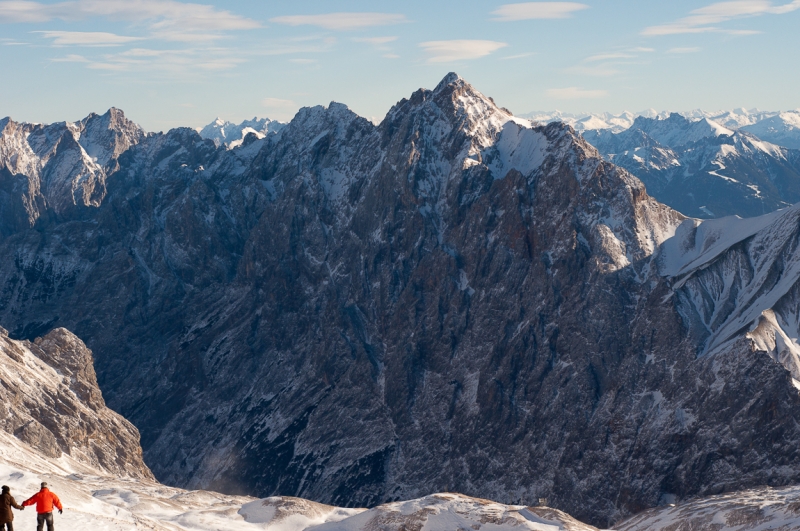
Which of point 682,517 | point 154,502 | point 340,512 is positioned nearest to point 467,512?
point 340,512

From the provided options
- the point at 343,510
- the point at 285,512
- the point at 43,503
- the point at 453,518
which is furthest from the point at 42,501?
the point at 343,510

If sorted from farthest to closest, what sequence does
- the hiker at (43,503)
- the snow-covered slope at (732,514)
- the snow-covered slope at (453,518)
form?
the snow-covered slope at (453,518)
the snow-covered slope at (732,514)
the hiker at (43,503)

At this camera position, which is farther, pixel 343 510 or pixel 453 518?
pixel 343 510

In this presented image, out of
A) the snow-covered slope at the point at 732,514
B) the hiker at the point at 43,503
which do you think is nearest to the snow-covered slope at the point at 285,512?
the snow-covered slope at the point at 732,514

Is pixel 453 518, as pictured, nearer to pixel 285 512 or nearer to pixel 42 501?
pixel 285 512

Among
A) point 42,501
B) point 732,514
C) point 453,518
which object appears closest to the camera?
point 42,501

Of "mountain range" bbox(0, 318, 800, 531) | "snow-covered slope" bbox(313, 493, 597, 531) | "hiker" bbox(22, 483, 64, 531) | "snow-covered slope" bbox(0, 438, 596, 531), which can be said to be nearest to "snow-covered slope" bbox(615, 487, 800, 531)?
"mountain range" bbox(0, 318, 800, 531)

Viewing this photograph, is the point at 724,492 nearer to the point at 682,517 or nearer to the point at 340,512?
the point at 682,517

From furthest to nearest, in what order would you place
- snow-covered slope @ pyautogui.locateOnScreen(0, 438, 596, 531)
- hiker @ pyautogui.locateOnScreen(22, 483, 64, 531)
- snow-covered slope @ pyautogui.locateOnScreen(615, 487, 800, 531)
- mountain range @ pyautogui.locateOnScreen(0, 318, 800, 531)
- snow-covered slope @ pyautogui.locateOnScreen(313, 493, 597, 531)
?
snow-covered slope @ pyautogui.locateOnScreen(313, 493, 597, 531)
snow-covered slope @ pyautogui.locateOnScreen(615, 487, 800, 531)
mountain range @ pyautogui.locateOnScreen(0, 318, 800, 531)
snow-covered slope @ pyautogui.locateOnScreen(0, 438, 596, 531)
hiker @ pyautogui.locateOnScreen(22, 483, 64, 531)

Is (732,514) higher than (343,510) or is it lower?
lower

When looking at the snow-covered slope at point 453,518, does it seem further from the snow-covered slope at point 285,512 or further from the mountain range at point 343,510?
the mountain range at point 343,510

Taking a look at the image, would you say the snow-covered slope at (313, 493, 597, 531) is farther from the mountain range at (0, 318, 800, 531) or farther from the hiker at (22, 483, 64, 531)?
the hiker at (22, 483, 64, 531)
